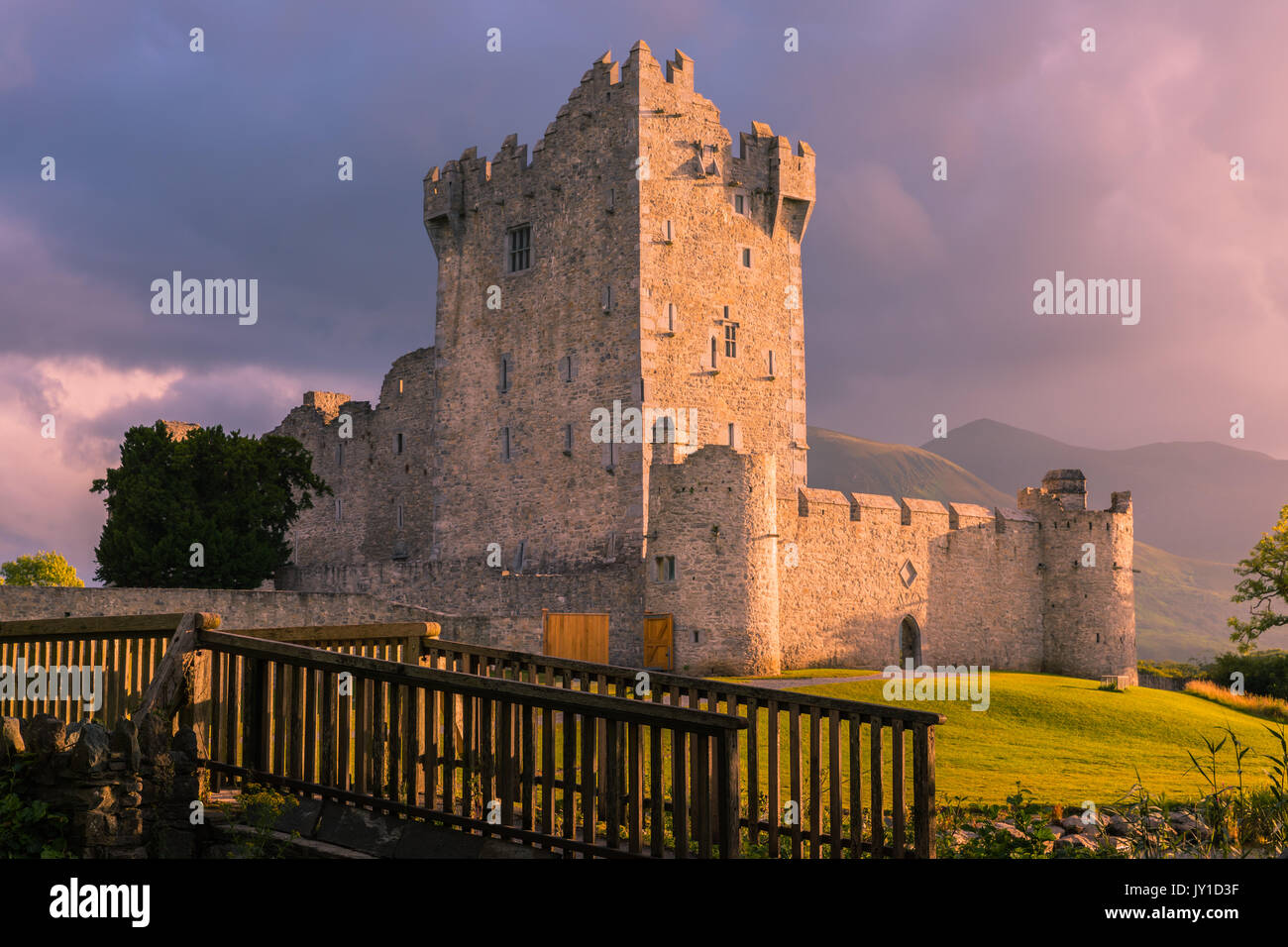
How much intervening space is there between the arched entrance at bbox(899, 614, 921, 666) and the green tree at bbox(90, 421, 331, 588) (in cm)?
2064

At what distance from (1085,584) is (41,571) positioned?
1744 inches

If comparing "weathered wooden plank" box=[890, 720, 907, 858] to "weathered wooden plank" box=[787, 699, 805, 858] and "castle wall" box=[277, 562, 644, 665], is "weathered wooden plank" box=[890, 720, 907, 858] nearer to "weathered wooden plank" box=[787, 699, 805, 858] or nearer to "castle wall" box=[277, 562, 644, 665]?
"weathered wooden plank" box=[787, 699, 805, 858]

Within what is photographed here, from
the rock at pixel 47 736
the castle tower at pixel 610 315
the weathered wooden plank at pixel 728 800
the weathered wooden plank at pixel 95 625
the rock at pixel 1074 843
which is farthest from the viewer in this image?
the castle tower at pixel 610 315

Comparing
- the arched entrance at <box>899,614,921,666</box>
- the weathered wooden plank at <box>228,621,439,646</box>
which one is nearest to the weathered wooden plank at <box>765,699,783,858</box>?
the weathered wooden plank at <box>228,621,439,646</box>

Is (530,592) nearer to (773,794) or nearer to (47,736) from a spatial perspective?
(773,794)

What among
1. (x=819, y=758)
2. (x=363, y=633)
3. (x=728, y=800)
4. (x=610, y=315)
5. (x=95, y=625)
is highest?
(x=610, y=315)

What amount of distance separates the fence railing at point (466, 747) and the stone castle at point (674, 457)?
935 inches

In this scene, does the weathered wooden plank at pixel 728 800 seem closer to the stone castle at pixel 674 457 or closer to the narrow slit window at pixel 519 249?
the stone castle at pixel 674 457

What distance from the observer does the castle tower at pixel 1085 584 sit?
1602 inches

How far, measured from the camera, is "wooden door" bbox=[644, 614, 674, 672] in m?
31.8

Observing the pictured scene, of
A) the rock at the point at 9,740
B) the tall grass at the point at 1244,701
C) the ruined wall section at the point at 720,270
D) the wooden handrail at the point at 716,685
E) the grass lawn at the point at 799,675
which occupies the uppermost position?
the ruined wall section at the point at 720,270

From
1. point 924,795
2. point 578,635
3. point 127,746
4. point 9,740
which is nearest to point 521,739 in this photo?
point 127,746

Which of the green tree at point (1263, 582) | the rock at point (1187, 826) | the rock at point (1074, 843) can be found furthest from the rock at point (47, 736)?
the green tree at point (1263, 582)

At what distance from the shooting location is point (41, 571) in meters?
52.3
